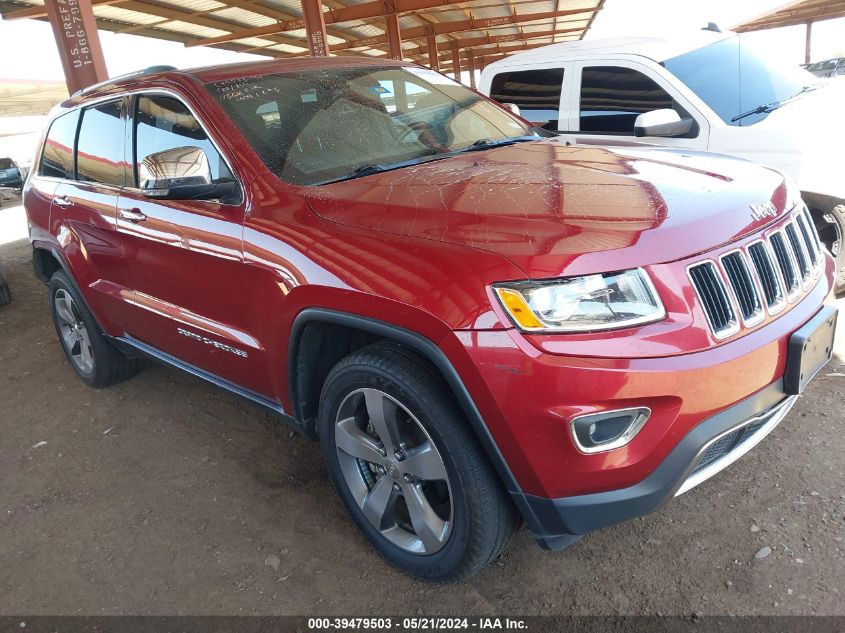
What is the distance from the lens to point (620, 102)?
193 inches

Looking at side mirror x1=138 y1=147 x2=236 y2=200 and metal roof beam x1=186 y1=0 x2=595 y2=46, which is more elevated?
metal roof beam x1=186 y1=0 x2=595 y2=46

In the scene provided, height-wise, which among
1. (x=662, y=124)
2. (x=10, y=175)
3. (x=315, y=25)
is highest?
(x=315, y=25)

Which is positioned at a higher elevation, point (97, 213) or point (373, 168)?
point (373, 168)

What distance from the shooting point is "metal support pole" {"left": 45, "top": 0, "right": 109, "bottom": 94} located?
8.09 meters

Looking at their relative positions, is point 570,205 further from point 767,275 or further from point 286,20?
point 286,20

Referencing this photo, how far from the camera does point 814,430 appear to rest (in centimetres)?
296

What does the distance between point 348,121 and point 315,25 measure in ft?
37.9

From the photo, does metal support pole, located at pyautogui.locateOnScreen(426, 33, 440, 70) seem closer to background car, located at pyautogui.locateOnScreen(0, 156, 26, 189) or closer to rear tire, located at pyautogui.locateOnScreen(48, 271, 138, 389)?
background car, located at pyautogui.locateOnScreen(0, 156, 26, 189)

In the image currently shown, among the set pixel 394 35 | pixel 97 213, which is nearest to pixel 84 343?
pixel 97 213

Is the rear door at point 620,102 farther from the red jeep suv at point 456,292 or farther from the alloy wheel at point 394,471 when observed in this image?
the alloy wheel at point 394,471

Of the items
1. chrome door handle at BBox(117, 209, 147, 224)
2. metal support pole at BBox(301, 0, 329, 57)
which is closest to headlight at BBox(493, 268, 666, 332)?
chrome door handle at BBox(117, 209, 147, 224)

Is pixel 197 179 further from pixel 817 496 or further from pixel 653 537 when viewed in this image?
pixel 817 496

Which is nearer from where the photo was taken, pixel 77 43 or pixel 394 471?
pixel 394 471

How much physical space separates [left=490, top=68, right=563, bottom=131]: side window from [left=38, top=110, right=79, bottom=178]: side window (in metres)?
3.32
